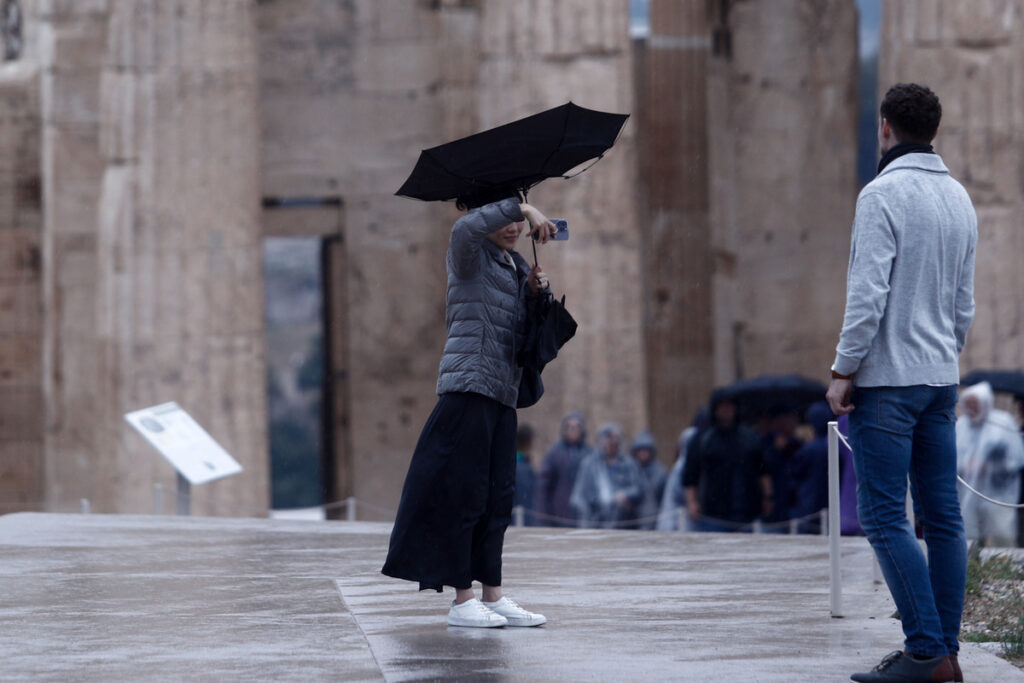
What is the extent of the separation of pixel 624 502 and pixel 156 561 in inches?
275

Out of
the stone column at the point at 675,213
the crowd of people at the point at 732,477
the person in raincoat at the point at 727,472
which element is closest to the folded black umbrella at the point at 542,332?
the crowd of people at the point at 732,477

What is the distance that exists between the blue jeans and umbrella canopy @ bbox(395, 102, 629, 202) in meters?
1.61

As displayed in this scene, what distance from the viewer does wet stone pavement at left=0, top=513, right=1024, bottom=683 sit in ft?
19.9

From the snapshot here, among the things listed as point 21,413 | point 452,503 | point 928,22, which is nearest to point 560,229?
point 452,503

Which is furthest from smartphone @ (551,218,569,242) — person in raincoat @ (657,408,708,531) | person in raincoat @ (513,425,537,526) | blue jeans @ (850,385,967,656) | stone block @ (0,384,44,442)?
stone block @ (0,384,44,442)

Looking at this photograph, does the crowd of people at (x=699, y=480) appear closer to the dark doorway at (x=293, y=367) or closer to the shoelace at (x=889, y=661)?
the shoelace at (x=889, y=661)

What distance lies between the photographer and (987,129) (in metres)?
17.4

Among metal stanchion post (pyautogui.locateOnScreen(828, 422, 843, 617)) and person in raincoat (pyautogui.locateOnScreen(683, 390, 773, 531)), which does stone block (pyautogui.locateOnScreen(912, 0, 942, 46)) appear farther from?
metal stanchion post (pyautogui.locateOnScreen(828, 422, 843, 617))

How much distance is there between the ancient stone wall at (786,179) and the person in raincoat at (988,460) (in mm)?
14187

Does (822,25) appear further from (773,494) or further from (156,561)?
(156,561)

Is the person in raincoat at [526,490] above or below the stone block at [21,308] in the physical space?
below

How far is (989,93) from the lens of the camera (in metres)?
17.4

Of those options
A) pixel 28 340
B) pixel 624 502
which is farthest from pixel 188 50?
pixel 28 340

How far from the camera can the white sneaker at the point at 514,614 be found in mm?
6996
